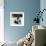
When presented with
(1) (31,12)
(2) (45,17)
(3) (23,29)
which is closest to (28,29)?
(3) (23,29)

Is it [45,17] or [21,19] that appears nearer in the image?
[45,17]

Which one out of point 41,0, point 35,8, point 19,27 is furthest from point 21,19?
point 41,0

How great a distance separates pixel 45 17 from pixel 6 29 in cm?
164

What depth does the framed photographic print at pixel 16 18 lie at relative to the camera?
5137mm

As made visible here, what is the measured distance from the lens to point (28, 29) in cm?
512

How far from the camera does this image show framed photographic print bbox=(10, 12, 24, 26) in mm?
5137

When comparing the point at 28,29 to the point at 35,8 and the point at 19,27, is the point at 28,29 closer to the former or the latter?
the point at 19,27

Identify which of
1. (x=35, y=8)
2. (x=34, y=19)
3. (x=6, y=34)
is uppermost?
(x=35, y=8)

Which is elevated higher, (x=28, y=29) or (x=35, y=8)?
(x=35, y=8)

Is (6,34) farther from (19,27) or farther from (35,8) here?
(35,8)

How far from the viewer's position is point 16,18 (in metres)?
5.18

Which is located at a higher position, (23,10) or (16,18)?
(23,10)

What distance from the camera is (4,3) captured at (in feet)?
16.8

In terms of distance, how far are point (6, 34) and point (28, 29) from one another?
34.0 inches
